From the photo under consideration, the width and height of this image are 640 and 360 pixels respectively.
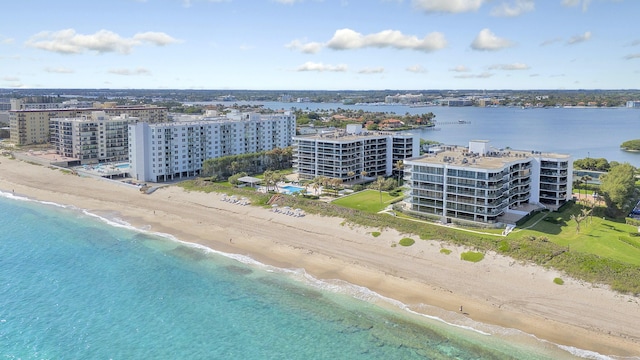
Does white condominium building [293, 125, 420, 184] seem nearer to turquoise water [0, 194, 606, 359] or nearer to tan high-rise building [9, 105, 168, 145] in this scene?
turquoise water [0, 194, 606, 359]

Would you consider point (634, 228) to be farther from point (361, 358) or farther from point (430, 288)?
point (361, 358)

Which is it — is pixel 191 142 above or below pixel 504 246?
above

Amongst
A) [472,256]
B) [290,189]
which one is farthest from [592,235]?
[290,189]

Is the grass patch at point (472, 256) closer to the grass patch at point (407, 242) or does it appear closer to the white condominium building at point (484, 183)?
the grass patch at point (407, 242)

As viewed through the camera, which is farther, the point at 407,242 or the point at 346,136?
the point at 346,136

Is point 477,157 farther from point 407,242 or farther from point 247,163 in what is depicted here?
point 247,163

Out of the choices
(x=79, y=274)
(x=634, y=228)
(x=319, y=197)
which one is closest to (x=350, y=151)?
A: (x=319, y=197)
